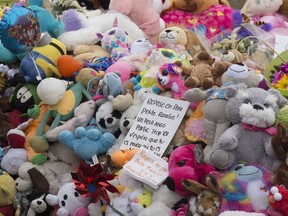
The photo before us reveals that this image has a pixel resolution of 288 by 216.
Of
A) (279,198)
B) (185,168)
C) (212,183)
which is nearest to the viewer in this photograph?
(279,198)

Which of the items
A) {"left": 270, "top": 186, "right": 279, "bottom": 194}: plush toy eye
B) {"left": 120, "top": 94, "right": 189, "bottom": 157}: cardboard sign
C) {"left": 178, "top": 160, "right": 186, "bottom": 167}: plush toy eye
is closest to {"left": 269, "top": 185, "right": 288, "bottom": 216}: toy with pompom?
{"left": 270, "top": 186, "right": 279, "bottom": 194}: plush toy eye

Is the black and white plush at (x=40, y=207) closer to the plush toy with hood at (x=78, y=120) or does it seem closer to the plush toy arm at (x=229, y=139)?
the plush toy with hood at (x=78, y=120)

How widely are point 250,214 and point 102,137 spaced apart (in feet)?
2.22

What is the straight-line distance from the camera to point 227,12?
2.92 m

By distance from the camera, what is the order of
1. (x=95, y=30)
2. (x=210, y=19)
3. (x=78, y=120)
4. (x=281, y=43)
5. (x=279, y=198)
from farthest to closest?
(x=210, y=19) → (x=95, y=30) → (x=281, y=43) → (x=78, y=120) → (x=279, y=198)

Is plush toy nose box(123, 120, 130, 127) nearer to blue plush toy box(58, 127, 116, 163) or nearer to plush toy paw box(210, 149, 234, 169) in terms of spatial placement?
blue plush toy box(58, 127, 116, 163)

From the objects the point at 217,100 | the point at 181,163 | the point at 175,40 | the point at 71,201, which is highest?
the point at 217,100

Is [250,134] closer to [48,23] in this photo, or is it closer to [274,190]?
[274,190]

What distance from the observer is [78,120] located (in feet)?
6.18

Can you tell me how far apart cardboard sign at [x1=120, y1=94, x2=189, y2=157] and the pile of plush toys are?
0.10ft

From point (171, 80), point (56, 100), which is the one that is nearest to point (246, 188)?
point (171, 80)

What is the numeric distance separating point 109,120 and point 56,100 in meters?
0.24

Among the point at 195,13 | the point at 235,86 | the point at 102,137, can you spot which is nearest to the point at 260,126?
the point at 235,86

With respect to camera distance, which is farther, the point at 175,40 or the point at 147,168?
the point at 175,40
